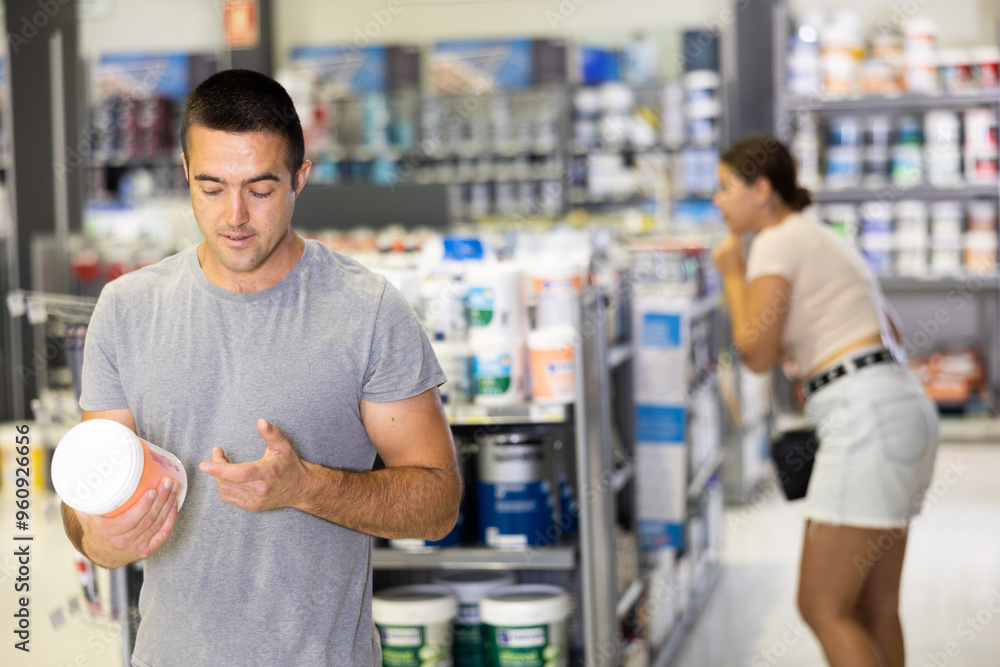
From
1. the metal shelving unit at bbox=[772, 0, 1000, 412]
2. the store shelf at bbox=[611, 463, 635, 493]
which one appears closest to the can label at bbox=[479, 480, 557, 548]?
the store shelf at bbox=[611, 463, 635, 493]

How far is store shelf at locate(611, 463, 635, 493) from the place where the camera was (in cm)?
301

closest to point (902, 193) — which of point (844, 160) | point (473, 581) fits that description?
point (844, 160)

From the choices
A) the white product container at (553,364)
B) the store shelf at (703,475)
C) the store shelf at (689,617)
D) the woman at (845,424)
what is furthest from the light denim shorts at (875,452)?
the store shelf at (703,475)

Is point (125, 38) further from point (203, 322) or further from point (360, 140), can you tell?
point (203, 322)

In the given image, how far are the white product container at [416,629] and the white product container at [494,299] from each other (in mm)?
653

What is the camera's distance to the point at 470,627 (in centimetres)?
277

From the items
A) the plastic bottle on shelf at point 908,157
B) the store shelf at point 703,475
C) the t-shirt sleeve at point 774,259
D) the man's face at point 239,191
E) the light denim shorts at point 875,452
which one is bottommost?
the store shelf at point 703,475

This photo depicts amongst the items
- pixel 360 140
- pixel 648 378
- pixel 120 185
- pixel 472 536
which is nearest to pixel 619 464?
pixel 648 378

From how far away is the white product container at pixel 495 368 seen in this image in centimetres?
260

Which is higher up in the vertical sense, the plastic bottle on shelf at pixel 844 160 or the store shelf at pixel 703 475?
the plastic bottle on shelf at pixel 844 160

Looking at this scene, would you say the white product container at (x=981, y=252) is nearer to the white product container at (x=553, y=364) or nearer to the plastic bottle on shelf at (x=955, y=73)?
the plastic bottle on shelf at (x=955, y=73)

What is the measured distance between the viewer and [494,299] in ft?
8.51

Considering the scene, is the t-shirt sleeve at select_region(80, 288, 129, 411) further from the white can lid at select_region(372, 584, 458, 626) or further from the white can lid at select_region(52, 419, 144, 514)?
the white can lid at select_region(372, 584, 458, 626)

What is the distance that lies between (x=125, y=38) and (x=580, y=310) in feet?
29.5
